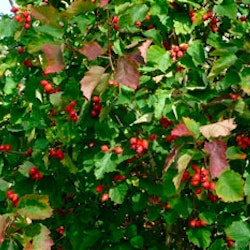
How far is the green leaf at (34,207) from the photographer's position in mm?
2650

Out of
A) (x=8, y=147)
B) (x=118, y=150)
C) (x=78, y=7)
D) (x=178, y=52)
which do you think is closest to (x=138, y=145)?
(x=118, y=150)

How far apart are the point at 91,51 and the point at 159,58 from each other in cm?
62

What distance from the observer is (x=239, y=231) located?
2.87 m

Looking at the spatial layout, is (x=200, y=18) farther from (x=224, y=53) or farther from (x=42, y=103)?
(x=42, y=103)

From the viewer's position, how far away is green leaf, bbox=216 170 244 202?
2.66m

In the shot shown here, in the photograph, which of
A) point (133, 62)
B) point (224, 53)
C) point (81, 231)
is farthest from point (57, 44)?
point (81, 231)

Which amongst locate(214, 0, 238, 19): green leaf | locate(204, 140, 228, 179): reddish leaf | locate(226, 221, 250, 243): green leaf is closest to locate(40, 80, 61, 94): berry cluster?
locate(214, 0, 238, 19): green leaf

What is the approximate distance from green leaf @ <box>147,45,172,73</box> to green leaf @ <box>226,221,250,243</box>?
1000 millimetres

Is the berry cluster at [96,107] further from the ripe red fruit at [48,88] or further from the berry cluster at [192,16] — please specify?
the berry cluster at [192,16]

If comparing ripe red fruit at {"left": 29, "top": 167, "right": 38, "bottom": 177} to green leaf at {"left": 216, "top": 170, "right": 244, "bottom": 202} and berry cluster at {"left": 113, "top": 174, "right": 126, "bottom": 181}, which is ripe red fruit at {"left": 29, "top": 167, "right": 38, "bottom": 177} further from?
green leaf at {"left": 216, "top": 170, "right": 244, "bottom": 202}

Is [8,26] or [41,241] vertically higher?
[8,26]

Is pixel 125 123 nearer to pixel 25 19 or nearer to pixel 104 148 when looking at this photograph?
pixel 104 148

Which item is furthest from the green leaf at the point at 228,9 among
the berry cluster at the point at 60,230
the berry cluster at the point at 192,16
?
the berry cluster at the point at 60,230

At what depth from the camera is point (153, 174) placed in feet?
10.6
